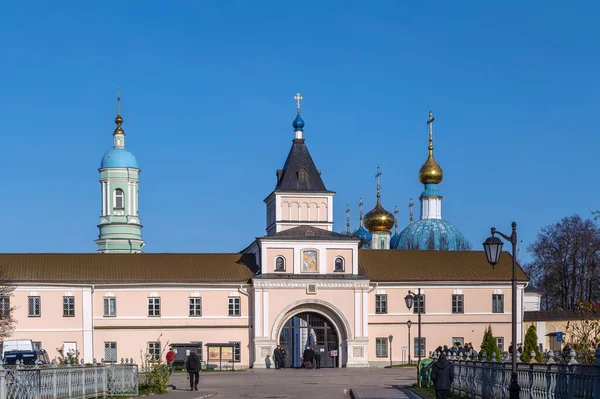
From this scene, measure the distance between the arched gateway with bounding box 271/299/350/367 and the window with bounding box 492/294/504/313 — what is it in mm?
8806

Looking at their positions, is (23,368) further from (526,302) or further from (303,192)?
(526,302)

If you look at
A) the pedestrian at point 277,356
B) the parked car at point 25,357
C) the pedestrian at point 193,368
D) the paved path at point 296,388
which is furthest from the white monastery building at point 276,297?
the pedestrian at point 193,368

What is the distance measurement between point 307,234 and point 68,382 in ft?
116

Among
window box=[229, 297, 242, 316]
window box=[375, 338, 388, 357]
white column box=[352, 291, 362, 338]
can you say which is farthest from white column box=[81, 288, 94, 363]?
window box=[375, 338, 388, 357]

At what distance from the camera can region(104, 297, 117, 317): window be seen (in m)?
58.2

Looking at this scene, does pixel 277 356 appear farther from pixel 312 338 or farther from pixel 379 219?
pixel 379 219

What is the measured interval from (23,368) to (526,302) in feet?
184

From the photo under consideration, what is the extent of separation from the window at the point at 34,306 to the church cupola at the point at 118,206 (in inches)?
808

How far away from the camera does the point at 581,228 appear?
74.4 meters

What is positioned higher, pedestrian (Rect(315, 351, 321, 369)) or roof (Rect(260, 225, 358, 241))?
roof (Rect(260, 225, 358, 241))

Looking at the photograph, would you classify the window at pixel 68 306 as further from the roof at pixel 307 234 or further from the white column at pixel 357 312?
the white column at pixel 357 312

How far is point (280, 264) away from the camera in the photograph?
194 feet

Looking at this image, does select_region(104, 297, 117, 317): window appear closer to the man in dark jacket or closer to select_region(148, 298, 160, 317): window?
select_region(148, 298, 160, 317): window

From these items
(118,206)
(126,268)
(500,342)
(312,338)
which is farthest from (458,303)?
(118,206)
